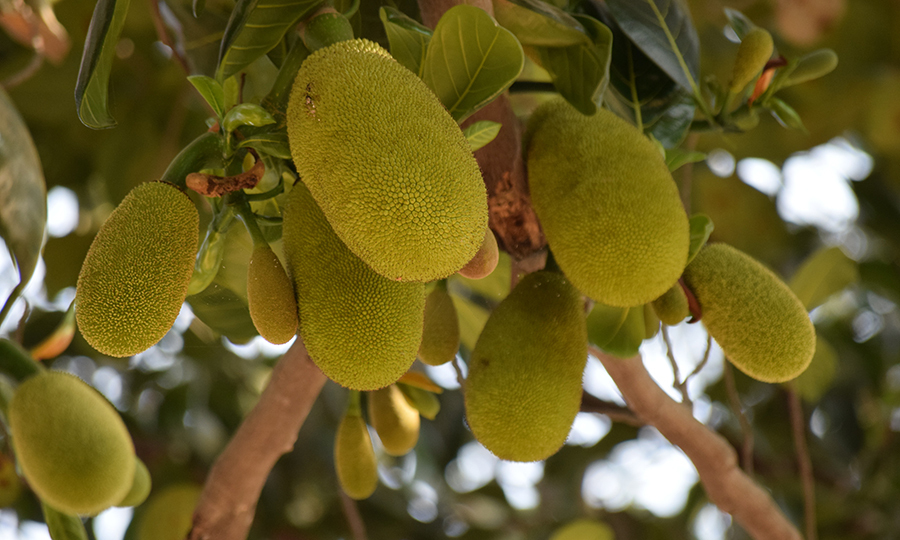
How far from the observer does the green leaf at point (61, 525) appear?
80 cm

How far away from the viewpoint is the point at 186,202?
481 mm

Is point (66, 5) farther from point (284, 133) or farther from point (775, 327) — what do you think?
point (775, 327)

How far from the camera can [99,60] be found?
0.51 meters

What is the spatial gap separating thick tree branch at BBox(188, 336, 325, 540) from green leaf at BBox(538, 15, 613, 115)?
15.3 inches

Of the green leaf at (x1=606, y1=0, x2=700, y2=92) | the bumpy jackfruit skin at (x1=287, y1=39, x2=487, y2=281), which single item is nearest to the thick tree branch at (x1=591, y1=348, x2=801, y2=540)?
the green leaf at (x1=606, y1=0, x2=700, y2=92)

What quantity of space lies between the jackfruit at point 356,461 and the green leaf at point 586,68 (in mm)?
374

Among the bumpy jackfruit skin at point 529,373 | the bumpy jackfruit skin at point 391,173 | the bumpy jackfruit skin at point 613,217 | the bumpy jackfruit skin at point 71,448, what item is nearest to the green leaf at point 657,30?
the bumpy jackfruit skin at point 613,217

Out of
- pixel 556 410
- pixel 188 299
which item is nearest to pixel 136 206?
pixel 188 299

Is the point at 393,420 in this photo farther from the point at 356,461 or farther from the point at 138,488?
the point at 138,488

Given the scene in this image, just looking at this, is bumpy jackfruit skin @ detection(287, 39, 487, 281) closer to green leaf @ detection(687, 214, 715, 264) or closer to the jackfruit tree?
the jackfruit tree

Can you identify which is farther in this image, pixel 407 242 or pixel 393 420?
pixel 393 420

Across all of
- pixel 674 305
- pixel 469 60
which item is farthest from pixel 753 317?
pixel 469 60

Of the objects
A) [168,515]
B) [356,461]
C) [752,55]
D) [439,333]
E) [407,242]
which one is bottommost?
[168,515]

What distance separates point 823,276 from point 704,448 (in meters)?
0.37
